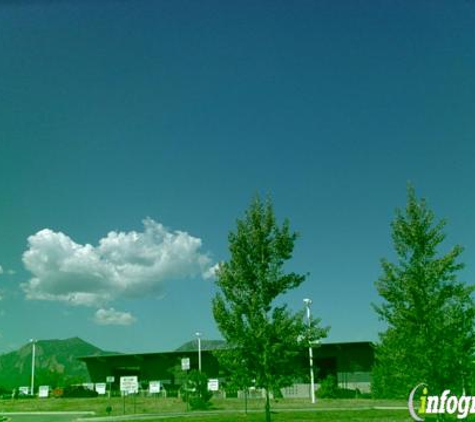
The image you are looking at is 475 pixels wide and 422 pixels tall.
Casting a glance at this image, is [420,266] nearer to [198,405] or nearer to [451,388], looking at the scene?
[451,388]

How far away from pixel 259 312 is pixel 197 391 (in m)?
23.8

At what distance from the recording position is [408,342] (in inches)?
796

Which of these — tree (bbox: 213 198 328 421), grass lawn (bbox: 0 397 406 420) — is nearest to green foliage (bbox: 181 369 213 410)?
grass lawn (bbox: 0 397 406 420)

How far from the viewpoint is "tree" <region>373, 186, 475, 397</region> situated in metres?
19.7

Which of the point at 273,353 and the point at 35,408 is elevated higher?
the point at 273,353

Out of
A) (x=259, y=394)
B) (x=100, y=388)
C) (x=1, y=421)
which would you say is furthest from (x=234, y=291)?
(x=100, y=388)

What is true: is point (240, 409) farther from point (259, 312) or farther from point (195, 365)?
point (195, 365)

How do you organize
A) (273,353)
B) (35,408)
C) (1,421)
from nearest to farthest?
(1,421), (273,353), (35,408)

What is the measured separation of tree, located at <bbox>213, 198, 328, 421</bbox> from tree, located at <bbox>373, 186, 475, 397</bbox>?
275cm

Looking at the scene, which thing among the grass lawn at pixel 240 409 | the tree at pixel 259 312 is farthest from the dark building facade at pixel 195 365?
the tree at pixel 259 312

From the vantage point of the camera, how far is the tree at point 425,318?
19.7 metres

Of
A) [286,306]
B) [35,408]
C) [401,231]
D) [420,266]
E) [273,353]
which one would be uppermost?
→ [401,231]

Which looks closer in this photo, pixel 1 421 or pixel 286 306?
pixel 1 421

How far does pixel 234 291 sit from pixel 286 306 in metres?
1.88
